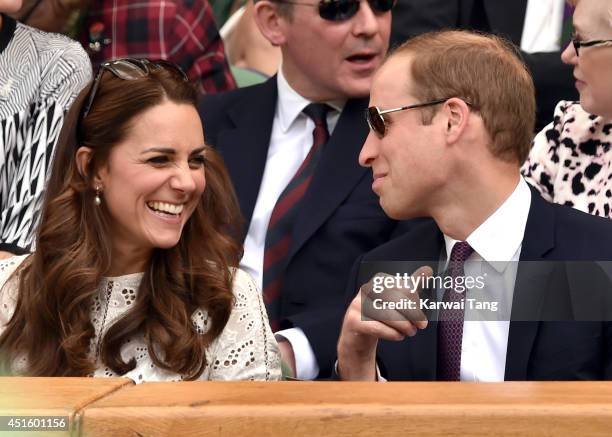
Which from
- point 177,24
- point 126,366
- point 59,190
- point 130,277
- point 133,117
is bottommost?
point 126,366

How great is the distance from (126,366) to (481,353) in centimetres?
78

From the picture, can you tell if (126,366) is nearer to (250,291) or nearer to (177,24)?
(250,291)

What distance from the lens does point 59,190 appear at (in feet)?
9.41

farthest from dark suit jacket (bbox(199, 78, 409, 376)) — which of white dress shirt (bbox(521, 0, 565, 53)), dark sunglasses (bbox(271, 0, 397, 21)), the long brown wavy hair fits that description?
white dress shirt (bbox(521, 0, 565, 53))

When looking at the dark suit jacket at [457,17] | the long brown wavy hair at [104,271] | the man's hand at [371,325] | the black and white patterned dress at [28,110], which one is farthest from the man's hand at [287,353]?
the dark suit jacket at [457,17]

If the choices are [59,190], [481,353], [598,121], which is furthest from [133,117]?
[598,121]

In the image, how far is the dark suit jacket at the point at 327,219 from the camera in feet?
11.2

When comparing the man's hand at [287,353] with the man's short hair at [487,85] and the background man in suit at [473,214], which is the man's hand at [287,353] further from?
the man's short hair at [487,85]

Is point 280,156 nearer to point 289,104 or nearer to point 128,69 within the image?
point 289,104

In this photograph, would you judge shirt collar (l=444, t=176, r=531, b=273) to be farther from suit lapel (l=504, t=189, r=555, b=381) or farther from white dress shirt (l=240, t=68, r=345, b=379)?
white dress shirt (l=240, t=68, r=345, b=379)

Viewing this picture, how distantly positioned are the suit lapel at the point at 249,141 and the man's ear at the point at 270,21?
0.45ft

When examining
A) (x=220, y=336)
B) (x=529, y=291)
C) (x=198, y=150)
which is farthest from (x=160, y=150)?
(x=529, y=291)

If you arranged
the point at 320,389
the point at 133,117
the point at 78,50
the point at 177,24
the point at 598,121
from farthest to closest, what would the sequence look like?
1. the point at 177,24
2. the point at 78,50
3. the point at 598,121
4. the point at 133,117
5. the point at 320,389

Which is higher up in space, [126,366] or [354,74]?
[354,74]
